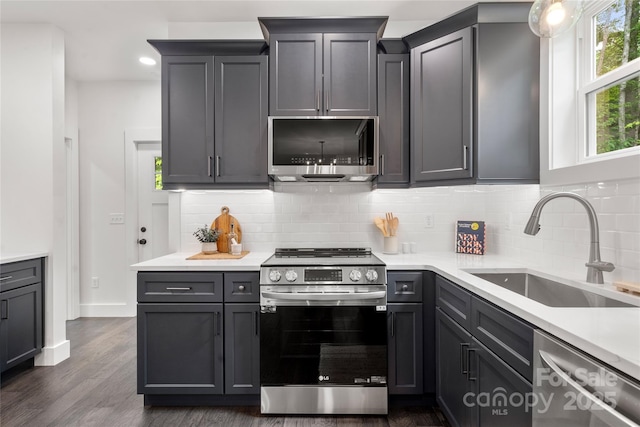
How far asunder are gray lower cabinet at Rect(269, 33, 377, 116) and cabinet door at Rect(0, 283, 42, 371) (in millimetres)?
2338

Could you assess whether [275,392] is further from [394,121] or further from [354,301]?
[394,121]

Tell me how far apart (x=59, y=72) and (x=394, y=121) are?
9.35 feet

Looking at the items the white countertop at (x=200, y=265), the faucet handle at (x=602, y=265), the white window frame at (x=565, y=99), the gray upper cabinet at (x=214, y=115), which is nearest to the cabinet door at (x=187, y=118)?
the gray upper cabinet at (x=214, y=115)

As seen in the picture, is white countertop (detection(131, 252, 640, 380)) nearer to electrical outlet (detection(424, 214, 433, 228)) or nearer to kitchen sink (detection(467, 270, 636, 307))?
kitchen sink (detection(467, 270, 636, 307))

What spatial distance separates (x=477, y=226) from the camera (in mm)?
2631

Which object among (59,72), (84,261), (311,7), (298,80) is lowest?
(84,261)

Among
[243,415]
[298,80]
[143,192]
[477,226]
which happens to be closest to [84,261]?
[143,192]

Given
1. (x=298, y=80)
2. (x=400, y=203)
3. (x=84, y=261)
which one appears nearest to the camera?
(x=298, y=80)

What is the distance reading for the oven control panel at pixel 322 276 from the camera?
84.5 inches

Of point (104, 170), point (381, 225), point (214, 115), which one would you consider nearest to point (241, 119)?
point (214, 115)

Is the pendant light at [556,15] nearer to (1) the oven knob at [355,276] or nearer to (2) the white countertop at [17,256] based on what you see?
(1) the oven knob at [355,276]

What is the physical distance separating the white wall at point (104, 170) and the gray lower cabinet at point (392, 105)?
110 inches

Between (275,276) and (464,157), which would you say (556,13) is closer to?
(464,157)

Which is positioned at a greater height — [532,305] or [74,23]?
[74,23]
